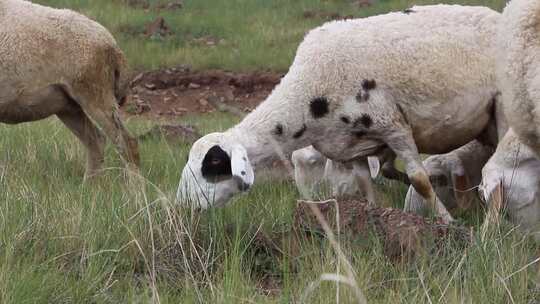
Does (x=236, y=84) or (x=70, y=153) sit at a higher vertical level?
(x=70, y=153)


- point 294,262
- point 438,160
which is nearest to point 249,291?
point 294,262

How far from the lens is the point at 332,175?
715 cm

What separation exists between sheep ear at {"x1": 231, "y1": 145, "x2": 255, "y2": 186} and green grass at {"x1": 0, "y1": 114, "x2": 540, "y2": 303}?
15 centimetres

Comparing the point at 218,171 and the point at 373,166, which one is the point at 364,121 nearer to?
the point at 218,171

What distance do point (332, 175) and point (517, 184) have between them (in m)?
1.62

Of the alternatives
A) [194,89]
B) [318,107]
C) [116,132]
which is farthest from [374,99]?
[194,89]

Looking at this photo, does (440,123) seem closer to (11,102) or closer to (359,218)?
(359,218)

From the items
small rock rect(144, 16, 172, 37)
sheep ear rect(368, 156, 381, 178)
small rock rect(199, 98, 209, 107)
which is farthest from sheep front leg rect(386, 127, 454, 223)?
small rock rect(144, 16, 172, 37)

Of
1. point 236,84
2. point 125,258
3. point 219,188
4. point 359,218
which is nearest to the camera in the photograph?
point 125,258

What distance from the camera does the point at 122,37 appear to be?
59.6 ft

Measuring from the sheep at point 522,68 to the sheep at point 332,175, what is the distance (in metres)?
1.88

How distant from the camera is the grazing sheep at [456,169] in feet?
23.2

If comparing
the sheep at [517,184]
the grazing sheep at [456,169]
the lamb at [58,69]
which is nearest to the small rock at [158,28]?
the lamb at [58,69]

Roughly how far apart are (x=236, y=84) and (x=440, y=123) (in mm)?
11273
